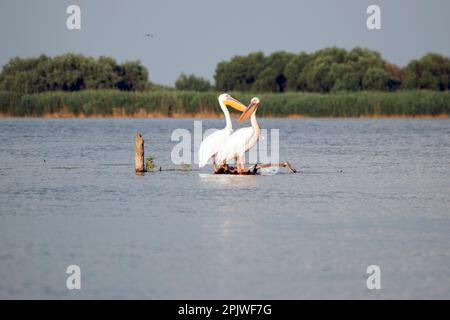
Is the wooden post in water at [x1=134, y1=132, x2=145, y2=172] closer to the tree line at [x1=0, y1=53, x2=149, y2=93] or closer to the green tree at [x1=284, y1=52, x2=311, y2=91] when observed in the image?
Result: the tree line at [x1=0, y1=53, x2=149, y2=93]

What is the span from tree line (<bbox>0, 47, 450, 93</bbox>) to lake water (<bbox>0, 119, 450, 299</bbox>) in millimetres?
35028

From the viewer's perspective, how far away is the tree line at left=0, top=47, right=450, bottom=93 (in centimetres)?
5481

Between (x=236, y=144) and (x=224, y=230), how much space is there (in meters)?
4.66

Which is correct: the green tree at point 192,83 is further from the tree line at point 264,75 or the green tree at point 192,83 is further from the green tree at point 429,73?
the green tree at point 429,73

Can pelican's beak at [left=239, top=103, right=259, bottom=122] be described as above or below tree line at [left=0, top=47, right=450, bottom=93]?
below

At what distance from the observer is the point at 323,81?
5653 cm

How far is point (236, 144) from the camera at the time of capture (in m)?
→ 15.9

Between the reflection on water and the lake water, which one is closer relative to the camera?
the lake water

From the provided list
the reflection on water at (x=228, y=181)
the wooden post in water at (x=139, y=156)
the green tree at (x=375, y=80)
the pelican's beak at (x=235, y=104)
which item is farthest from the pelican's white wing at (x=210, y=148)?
the green tree at (x=375, y=80)

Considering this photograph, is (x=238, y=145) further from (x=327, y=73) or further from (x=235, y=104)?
(x=327, y=73)

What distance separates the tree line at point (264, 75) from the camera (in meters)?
54.8

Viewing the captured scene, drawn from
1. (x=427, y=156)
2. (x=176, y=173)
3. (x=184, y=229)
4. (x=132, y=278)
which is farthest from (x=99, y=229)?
(x=427, y=156)

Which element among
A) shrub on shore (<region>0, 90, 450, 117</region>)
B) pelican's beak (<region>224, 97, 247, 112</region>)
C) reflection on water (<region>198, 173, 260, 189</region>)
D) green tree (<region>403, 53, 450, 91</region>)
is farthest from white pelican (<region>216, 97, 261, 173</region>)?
green tree (<region>403, 53, 450, 91</region>)

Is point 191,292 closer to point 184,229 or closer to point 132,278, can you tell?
point 132,278
